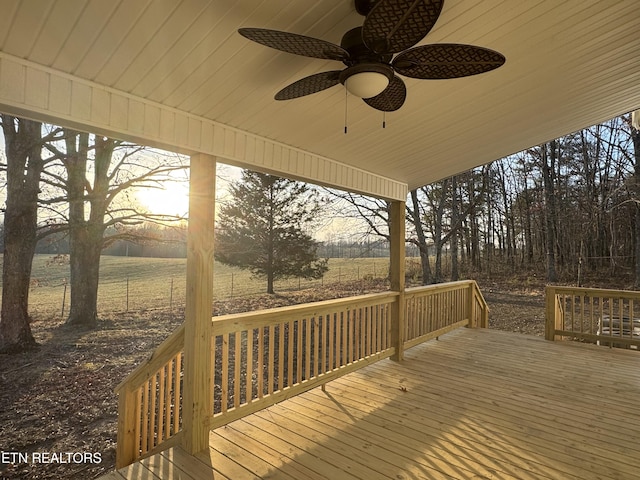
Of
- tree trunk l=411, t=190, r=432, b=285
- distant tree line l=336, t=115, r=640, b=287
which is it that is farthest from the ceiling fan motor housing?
tree trunk l=411, t=190, r=432, b=285

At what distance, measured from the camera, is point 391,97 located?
1.96 metres

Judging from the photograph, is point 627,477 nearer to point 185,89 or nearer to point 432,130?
point 432,130

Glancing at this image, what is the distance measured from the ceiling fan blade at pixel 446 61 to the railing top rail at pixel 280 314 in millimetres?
2013

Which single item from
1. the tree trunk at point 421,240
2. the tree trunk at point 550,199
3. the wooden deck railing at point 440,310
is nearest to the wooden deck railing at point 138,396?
the wooden deck railing at point 440,310

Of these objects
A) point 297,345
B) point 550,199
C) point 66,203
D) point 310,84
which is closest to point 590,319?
point 297,345

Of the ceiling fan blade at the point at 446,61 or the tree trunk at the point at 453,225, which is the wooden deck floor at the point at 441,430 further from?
the tree trunk at the point at 453,225

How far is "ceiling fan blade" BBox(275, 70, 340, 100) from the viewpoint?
5.47 ft

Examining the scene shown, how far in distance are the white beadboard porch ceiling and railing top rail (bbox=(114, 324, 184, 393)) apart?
66.4 inches

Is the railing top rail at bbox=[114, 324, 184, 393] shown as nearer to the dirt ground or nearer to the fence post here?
the dirt ground

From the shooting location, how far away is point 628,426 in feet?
9.11

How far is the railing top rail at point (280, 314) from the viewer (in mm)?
2562

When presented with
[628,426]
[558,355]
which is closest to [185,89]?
[628,426]

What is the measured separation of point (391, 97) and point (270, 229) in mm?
7426

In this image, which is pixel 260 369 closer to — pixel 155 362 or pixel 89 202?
pixel 155 362
